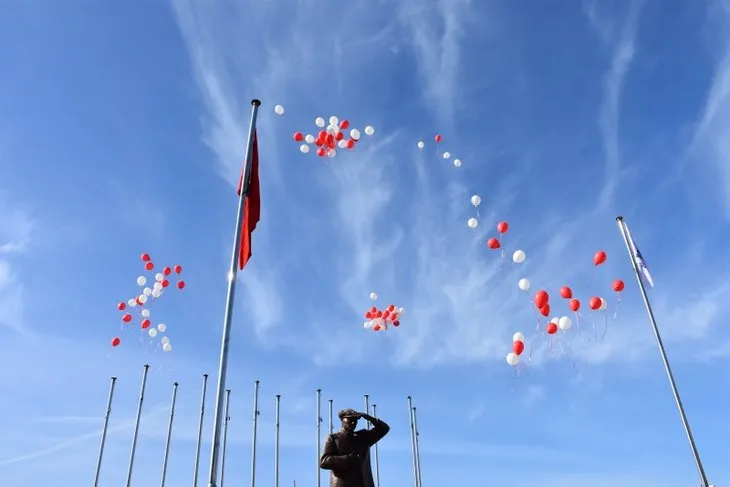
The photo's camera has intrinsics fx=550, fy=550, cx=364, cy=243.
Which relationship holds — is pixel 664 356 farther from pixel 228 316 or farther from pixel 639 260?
pixel 228 316

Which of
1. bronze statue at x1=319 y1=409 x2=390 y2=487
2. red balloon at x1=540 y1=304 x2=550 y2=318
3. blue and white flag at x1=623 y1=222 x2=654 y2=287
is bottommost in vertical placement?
bronze statue at x1=319 y1=409 x2=390 y2=487

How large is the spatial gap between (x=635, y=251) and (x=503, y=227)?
6.40 metres

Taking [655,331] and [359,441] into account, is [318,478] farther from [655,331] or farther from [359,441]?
[359,441]

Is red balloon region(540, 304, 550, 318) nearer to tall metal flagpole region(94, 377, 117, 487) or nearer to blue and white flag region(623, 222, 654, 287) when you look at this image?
blue and white flag region(623, 222, 654, 287)

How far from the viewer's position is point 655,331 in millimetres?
18672

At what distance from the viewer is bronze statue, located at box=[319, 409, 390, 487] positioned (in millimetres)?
7617

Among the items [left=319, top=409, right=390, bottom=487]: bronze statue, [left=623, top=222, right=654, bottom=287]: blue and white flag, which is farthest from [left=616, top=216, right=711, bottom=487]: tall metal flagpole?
[left=319, top=409, right=390, bottom=487]: bronze statue

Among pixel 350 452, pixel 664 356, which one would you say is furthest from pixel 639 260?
pixel 350 452

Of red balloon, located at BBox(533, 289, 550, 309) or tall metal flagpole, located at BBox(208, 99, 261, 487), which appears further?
red balloon, located at BBox(533, 289, 550, 309)

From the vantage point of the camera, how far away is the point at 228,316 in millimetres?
9000

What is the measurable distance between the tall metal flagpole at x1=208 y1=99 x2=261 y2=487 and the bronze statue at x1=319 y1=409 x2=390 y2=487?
1476mm

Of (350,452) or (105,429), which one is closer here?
(350,452)

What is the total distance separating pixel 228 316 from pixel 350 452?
9.70 ft

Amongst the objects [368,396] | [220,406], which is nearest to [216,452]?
[220,406]
